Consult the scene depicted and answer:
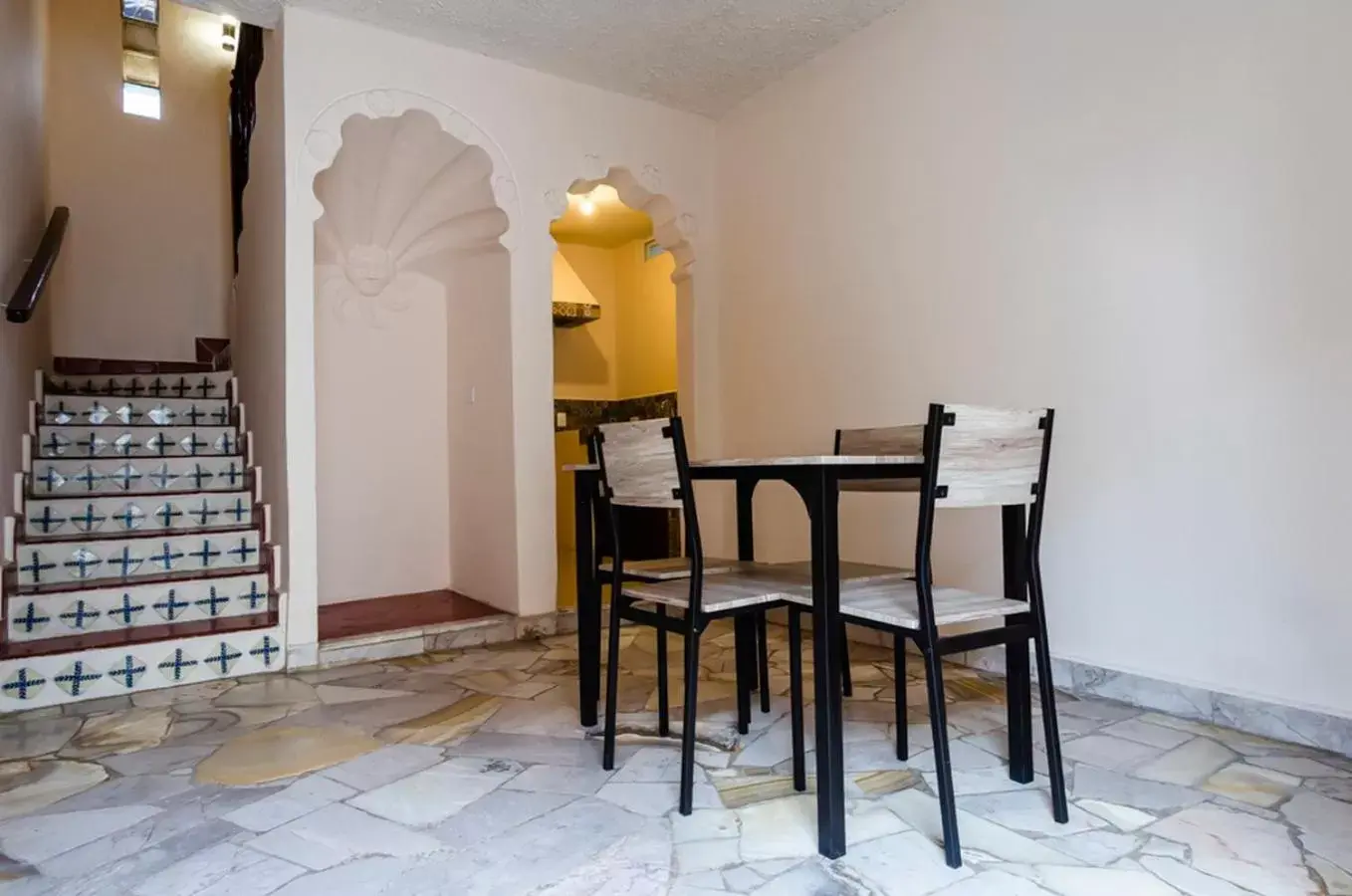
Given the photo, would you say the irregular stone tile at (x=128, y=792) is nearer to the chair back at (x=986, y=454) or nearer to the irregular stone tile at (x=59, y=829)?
the irregular stone tile at (x=59, y=829)

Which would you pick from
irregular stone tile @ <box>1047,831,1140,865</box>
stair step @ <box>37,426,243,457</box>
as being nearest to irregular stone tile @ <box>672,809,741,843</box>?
irregular stone tile @ <box>1047,831,1140,865</box>

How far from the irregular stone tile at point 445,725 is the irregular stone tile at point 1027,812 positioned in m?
1.50

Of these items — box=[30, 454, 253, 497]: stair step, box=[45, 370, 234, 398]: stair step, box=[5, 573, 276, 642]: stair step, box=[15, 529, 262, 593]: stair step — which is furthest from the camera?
box=[45, 370, 234, 398]: stair step

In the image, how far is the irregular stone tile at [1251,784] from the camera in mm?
1890

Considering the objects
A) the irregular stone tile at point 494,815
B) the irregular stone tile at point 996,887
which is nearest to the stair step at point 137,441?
the irregular stone tile at point 494,815

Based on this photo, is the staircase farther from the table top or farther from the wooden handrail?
the table top

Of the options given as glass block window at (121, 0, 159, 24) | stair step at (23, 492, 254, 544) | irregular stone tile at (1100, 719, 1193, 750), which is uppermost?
glass block window at (121, 0, 159, 24)

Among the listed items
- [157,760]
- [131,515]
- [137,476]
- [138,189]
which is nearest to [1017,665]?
[157,760]

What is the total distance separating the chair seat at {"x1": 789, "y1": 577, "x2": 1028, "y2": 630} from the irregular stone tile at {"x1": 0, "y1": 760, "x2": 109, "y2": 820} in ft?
6.52

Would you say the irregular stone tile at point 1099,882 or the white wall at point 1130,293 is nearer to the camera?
the irregular stone tile at point 1099,882

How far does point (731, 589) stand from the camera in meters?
2.02

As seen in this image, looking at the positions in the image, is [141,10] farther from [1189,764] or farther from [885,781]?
[1189,764]

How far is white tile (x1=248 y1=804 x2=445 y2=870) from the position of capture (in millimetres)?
1668

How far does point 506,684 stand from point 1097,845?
2060 millimetres
